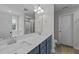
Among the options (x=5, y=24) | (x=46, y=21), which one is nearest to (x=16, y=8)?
(x=5, y=24)

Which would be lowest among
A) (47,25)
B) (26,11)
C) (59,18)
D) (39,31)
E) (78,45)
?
(78,45)

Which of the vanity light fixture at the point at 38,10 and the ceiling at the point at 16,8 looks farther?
the vanity light fixture at the point at 38,10

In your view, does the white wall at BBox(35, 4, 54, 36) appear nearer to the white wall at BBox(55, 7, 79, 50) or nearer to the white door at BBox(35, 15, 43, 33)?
the white door at BBox(35, 15, 43, 33)

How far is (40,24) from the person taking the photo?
2004 millimetres

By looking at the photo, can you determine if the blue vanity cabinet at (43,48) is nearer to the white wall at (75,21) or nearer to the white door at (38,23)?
the white door at (38,23)

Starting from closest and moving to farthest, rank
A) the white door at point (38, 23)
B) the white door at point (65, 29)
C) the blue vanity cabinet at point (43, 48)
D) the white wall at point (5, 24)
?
the white wall at point (5, 24)
the blue vanity cabinet at point (43, 48)
the white door at point (38, 23)
the white door at point (65, 29)

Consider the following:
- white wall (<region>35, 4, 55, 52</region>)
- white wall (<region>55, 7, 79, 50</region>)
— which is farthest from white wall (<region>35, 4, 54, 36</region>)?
white wall (<region>55, 7, 79, 50</region>)

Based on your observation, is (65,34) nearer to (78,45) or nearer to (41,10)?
(78,45)

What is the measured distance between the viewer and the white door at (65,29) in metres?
2.06

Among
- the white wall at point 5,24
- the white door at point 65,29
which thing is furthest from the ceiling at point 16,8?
the white door at point 65,29

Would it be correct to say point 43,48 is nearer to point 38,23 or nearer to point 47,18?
point 38,23

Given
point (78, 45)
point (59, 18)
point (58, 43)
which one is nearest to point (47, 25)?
point (59, 18)

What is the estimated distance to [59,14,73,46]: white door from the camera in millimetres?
2063

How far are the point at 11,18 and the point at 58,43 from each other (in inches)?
54.4
